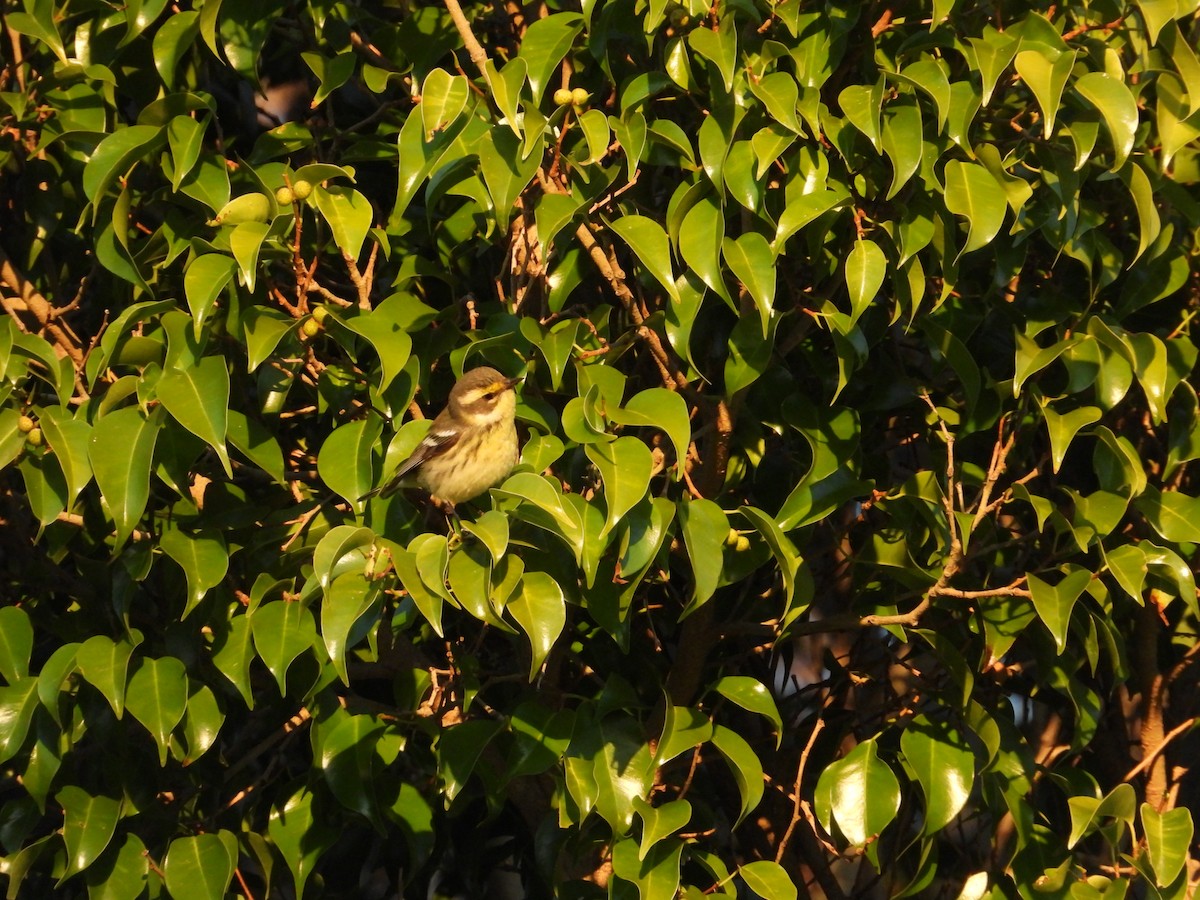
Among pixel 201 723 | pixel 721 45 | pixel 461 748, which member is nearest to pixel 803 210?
pixel 721 45

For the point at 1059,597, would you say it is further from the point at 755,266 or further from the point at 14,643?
the point at 14,643

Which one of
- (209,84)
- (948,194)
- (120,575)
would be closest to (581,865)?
(120,575)

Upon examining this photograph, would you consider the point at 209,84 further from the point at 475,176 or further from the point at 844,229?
the point at 844,229

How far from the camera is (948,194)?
2723 mm

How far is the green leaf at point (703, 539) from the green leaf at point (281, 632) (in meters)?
0.79

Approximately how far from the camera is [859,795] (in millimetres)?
3061

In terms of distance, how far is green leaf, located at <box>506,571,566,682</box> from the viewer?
99.4 inches

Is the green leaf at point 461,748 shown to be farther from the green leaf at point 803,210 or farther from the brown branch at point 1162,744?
the brown branch at point 1162,744

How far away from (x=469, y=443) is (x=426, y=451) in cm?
46

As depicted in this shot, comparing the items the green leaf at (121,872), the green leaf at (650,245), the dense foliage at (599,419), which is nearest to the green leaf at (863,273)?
the dense foliage at (599,419)

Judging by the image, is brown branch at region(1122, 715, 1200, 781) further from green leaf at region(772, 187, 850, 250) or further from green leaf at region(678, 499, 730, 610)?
green leaf at region(772, 187, 850, 250)

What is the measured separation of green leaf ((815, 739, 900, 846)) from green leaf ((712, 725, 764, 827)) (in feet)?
0.53

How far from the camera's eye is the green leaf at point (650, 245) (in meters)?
2.71

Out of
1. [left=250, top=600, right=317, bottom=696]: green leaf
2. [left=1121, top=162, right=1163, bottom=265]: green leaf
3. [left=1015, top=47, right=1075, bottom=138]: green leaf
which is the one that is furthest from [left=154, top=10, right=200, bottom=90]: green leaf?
[left=1121, top=162, right=1163, bottom=265]: green leaf
